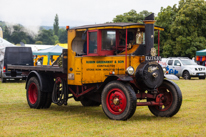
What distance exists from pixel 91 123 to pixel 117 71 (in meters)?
1.59

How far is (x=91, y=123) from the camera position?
→ 8.82 m

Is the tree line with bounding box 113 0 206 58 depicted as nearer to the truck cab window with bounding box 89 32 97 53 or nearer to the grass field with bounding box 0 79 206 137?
the grass field with bounding box 0 79 206 137

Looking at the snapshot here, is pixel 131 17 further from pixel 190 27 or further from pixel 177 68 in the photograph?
pixel 177 68

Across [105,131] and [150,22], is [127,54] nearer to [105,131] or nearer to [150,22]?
[150,22]

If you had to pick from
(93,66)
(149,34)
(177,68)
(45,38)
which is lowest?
(177,68)

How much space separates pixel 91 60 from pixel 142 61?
1.47m

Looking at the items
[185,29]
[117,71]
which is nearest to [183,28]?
[185,29]

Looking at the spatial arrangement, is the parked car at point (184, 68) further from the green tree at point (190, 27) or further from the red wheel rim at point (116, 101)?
the red wheel rim at point (116, 101)

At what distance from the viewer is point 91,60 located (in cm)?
1009

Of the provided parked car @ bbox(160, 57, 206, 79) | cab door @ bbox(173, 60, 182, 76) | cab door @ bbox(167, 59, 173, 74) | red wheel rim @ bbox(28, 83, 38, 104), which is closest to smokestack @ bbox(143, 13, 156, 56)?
red wheel rim @ bbox(28, 83, 38, 104)

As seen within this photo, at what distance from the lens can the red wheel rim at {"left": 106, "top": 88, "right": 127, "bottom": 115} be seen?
9050 millimetres

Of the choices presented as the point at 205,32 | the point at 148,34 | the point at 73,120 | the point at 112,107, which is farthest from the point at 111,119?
the point at 205,32

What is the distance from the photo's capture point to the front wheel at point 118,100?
8.83m

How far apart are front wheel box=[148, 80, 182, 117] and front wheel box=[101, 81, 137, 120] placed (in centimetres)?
125
